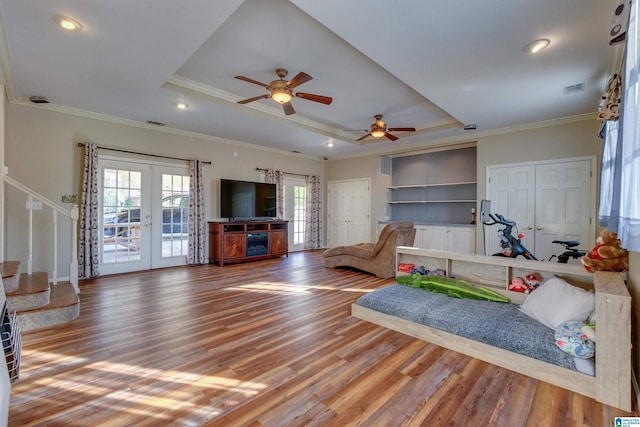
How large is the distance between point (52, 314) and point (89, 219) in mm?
2306

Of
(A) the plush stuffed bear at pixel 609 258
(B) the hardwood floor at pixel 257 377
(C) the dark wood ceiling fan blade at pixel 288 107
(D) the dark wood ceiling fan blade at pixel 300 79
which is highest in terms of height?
(D) the dark wood ceiling fan blade at pixel 300 79

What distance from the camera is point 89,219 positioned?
4.68 meters

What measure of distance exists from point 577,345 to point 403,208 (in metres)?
5.92

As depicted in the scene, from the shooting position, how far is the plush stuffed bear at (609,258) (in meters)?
2.31

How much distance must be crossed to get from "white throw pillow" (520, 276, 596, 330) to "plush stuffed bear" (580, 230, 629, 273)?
24 cm

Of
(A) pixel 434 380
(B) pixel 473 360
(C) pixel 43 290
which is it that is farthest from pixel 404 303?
(C) pixel 43 290

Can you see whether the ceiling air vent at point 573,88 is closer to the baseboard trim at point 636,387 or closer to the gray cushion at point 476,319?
the gray cushion at point 476,319

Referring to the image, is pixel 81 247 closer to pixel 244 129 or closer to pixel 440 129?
pixel 244 129

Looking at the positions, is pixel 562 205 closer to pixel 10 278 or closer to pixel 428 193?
pixel 428 193

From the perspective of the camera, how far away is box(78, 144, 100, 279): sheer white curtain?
463cm

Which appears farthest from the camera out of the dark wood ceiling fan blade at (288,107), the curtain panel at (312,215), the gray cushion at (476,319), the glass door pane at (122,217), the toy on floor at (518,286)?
the curtain panel at (312,215)

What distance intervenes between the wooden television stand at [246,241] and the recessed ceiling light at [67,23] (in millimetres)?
3866

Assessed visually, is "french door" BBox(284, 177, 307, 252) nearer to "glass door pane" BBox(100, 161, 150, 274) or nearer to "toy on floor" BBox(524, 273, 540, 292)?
"glass door pane" BBox(100, 161, 150, 274)

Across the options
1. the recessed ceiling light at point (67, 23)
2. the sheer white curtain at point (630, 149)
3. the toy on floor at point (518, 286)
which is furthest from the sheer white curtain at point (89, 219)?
the sheer white curtain at point (630, 149)
